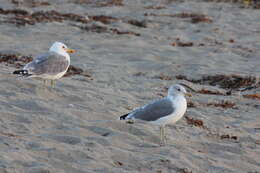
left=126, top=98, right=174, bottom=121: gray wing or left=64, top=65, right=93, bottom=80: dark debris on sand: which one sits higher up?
left=126, top=98, right=174, bottom=121: gray wing

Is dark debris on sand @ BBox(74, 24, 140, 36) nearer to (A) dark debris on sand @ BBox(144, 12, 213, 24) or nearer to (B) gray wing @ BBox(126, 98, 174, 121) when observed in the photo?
(A) dark debris on sand @ BBox(144, 12, 213, 24)

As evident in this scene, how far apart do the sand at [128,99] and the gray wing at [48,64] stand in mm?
333

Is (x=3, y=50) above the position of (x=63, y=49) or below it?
below

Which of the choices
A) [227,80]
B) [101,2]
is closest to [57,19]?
[101,2]

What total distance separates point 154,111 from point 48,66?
290cm

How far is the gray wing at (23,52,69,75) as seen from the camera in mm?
9602

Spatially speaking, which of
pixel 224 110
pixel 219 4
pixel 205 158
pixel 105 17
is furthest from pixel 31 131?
pixel 219 4

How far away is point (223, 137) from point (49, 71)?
3.25 m

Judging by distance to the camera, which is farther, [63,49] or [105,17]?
[105,17]

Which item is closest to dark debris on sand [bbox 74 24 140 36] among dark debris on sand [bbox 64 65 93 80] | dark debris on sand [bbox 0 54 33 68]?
dark debris on sand [bbox 0 54 33 68]

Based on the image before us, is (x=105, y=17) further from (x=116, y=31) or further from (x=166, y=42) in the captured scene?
(x=166, y=42)

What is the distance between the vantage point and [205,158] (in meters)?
7.25

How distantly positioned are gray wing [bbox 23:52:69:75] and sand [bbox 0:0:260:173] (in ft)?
1.09

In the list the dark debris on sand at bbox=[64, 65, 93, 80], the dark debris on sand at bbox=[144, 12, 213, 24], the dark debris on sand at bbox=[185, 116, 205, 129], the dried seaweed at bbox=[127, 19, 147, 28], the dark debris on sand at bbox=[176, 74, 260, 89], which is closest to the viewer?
the dark debris on sand at bbox=[185, 116, 205, 129]
